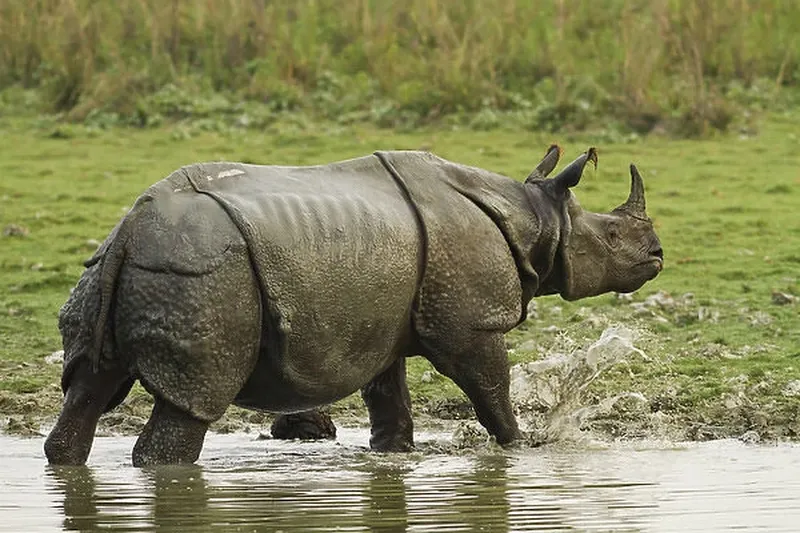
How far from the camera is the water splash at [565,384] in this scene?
913cm

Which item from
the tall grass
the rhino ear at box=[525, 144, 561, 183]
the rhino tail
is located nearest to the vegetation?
the tall grass

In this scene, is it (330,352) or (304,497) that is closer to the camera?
(304,497)

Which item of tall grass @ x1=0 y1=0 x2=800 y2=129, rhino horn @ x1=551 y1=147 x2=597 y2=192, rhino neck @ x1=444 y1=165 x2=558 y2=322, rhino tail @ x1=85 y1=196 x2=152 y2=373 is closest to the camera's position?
rhino tail @ x1=85 y1=196 x2=152 y2=373

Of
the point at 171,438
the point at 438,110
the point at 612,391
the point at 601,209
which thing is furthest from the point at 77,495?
the point at 438,110

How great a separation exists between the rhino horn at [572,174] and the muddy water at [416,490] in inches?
44.5

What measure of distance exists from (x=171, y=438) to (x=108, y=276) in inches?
26.3

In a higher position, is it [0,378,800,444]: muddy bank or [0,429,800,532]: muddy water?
[0,429,800,532]: muddy water

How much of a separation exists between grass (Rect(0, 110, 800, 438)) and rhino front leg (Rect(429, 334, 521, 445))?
0.99 m

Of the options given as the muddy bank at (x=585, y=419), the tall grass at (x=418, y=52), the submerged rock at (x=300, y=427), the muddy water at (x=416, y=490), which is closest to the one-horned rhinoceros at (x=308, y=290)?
the muddy water at (x=416, y=490)

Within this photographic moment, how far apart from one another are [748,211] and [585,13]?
5.02 meters

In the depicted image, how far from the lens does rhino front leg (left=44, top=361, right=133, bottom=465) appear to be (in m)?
7.78

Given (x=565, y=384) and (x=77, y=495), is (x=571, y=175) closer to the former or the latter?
(x=565, y=384)

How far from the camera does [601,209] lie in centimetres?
1374

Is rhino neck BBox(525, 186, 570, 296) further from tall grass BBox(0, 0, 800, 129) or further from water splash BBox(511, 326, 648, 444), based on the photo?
tall grass BBox(0, 0, 800, 129)
